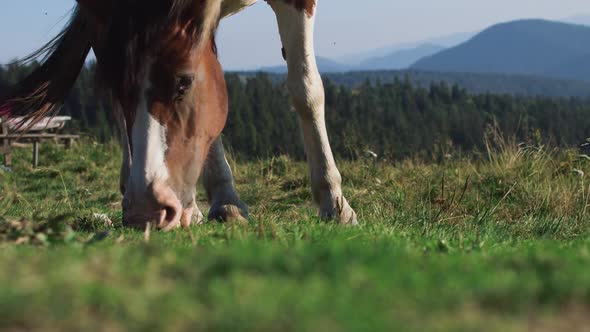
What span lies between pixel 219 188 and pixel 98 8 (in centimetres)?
156

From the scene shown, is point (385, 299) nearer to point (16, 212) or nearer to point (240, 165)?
point (16, 212)

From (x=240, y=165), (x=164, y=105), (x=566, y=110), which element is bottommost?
(x=566, y=110)

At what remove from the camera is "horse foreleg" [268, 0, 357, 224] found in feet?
16.2

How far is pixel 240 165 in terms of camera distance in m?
10.4

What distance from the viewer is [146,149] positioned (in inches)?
150

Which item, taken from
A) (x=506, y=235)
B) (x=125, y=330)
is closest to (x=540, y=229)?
(x=506, y=235)

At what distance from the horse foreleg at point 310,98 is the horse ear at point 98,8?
4.06ft

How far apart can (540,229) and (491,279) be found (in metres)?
3.48

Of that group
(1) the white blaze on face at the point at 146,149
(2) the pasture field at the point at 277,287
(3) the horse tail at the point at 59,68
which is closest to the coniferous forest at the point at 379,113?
(3) the horse tail at the point at 59,68

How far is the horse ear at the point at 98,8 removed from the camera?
13.9 feet

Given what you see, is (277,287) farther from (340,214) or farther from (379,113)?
(379,113)

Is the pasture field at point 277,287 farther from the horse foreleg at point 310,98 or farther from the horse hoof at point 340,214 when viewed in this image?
the horse foreleg at point 310,98

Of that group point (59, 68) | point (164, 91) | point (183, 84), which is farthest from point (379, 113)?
point (164, 91)

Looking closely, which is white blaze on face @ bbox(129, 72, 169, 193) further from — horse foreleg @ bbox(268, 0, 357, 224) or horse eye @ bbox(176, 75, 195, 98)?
horse foreleg @ bbox(268, 0, 357, 224)
